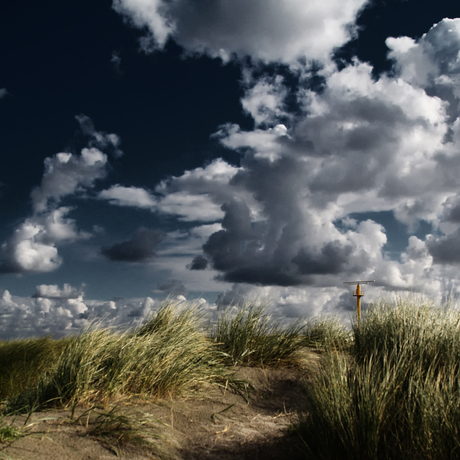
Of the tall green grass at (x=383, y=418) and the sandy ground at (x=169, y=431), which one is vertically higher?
the tall green grass at (x=383, y=418)

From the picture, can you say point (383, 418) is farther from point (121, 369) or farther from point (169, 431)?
point (121, 369)

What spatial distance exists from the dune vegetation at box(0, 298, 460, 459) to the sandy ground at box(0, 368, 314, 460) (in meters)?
0.21

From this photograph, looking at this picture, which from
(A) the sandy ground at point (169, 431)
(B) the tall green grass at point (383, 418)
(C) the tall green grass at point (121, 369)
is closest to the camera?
(B) the tall green grass at point (383, 418)

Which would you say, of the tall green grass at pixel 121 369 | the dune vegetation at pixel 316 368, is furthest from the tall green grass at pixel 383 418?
the tall green grass at pixel 121 369

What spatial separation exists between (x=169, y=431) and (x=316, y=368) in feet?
11.0

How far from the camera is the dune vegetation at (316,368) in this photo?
3521mm

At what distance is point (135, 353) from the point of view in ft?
17.3

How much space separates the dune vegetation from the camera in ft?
11.6

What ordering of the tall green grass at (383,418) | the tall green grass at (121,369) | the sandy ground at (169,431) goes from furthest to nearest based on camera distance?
the tall green grass at (121,369)
the sandy ground at (169,431)
the tall green grass at (383,418)

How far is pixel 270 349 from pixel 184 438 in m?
2.85

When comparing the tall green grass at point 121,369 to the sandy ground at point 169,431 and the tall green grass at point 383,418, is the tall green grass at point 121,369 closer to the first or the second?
the sandy ground at point 169,431

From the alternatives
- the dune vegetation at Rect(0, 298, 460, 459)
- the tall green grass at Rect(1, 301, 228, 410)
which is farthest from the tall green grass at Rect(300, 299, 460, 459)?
the tall green grass at Rect(1, 301, 228, 410)

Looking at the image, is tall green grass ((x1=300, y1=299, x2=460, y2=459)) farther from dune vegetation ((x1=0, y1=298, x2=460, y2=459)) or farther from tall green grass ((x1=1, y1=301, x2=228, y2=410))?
tall green grass ((x1=1, y1=301, x2=228, y2=410))

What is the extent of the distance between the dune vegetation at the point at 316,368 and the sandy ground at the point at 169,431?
21cm
